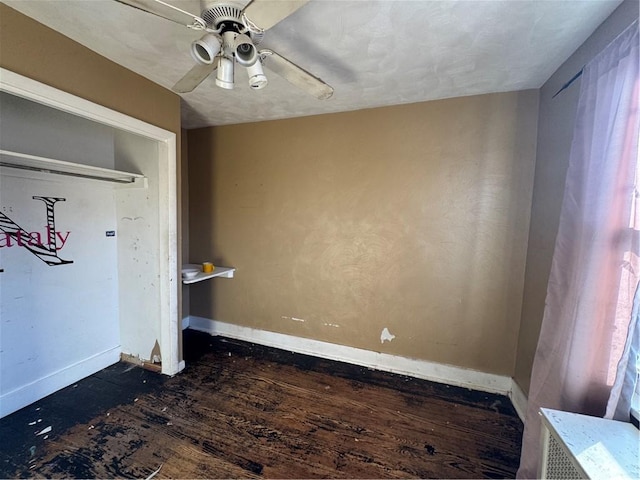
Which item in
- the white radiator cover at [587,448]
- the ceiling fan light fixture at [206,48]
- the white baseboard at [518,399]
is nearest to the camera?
the white radiator cover at [587,448]

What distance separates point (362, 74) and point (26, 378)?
124 inches

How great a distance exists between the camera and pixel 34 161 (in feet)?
5.52

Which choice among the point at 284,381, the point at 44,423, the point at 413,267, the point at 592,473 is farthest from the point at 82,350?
the point at 592,473

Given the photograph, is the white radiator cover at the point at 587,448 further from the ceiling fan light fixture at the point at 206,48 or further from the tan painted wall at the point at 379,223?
the ceiling fan light fixture at the point at 206,48

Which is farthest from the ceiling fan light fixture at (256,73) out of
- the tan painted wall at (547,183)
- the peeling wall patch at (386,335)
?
the peeling wall patch at (386,335)

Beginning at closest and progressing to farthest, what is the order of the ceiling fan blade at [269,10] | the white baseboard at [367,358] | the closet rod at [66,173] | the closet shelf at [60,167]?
the ceiling fan blade at [269,10], the closet shelf at [60,167], the closet rod at [66,173], the white baseboard at [367,358]

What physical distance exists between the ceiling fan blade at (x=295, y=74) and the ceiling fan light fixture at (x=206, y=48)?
0.20m

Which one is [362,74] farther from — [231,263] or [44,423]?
[44,423]

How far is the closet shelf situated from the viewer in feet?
5.23

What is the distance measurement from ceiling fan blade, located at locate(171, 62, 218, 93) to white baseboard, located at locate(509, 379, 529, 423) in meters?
2.80

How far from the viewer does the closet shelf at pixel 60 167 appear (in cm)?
159

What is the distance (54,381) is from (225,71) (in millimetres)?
2576

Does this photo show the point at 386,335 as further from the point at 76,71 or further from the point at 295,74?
the point at 76,71

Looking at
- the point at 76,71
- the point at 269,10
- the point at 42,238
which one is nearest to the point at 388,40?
the point at 269,10
